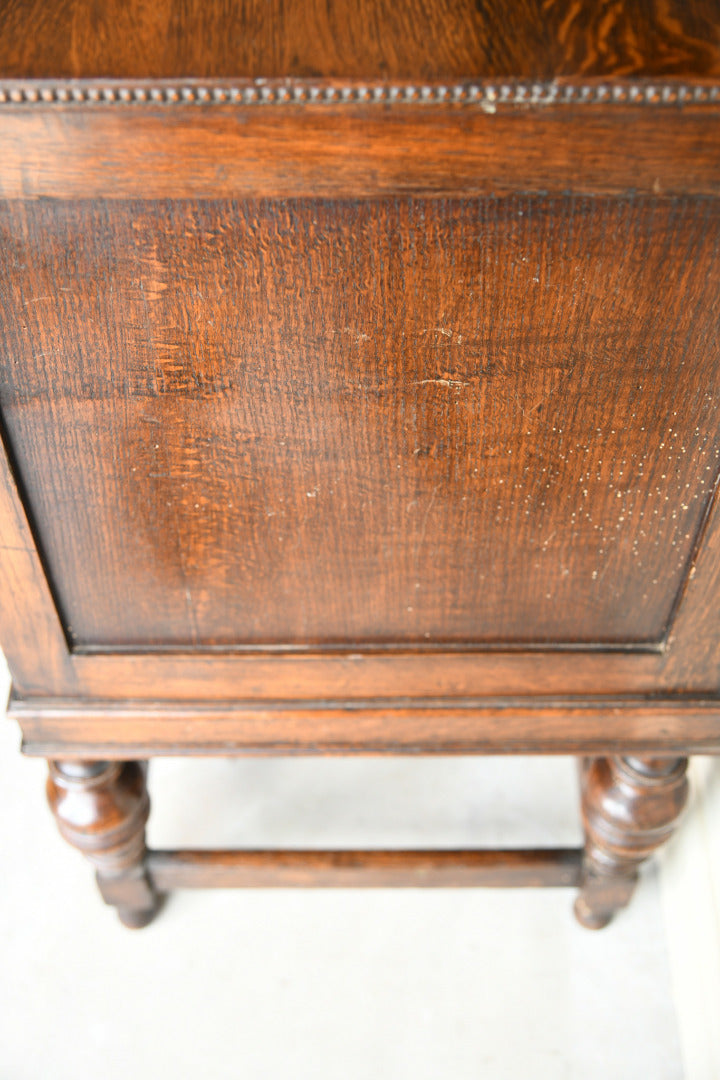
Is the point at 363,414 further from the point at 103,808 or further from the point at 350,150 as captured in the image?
the point at 103,808

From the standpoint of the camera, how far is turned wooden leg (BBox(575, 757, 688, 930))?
2.27ft

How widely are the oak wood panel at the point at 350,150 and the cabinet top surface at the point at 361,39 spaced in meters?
0.01

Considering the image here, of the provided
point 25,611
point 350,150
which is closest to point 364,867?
point 25,611

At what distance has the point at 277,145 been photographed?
38 cm

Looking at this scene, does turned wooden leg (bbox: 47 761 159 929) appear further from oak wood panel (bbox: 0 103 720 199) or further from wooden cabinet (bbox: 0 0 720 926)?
oak wood panel (bbox: 0 103 720 199)

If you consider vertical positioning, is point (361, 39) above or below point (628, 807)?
above

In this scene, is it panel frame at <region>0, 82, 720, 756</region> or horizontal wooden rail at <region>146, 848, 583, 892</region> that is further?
horizontal wooden rail at <region>146, 848, 583, 892</region>

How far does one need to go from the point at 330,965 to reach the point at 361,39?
2.36ft

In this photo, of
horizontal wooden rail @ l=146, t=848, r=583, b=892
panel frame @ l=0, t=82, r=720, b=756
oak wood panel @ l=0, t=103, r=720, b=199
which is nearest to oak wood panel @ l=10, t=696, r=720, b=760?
panel frame @ l=0, t=82, r=720, b=756

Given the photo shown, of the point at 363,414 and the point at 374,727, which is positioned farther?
the point at 374,727

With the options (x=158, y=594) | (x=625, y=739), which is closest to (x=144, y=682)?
(x=158, y=594)

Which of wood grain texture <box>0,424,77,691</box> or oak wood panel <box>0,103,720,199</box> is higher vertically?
oak wood panel <box>0,103,720,199</box>

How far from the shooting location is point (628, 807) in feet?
2.31

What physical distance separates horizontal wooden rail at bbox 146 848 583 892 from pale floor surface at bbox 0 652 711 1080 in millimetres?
77
